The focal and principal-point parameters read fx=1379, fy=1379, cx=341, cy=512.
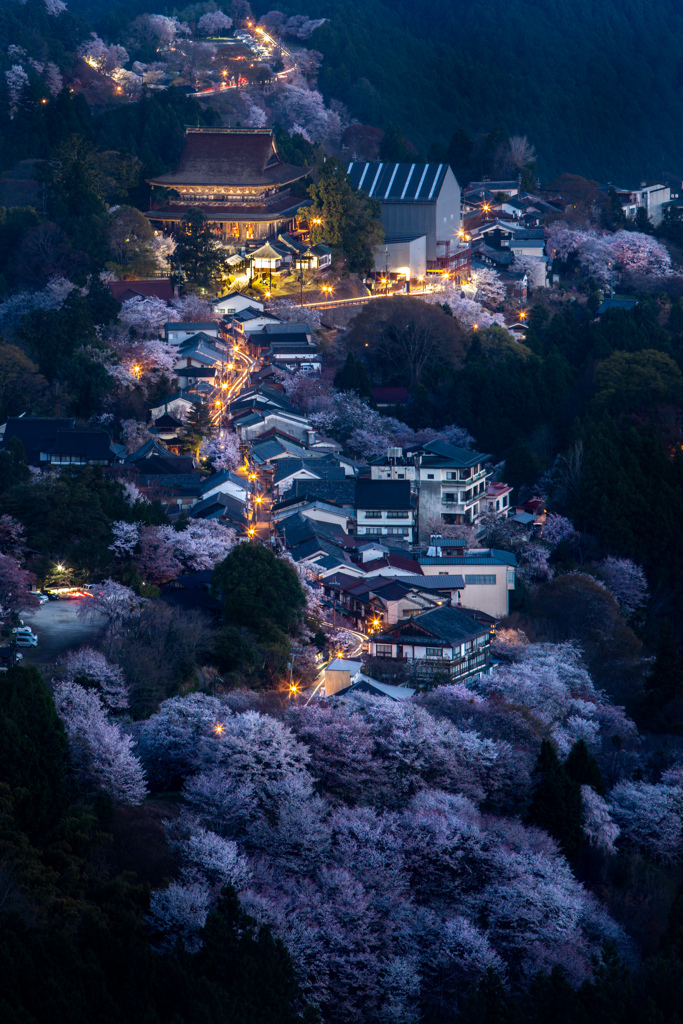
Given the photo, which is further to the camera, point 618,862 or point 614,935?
point 618,862

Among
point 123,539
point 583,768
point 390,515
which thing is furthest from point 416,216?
point 583,768

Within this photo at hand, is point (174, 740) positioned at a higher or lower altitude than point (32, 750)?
lower

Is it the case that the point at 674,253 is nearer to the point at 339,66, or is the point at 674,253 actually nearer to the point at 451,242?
the point at 451,242

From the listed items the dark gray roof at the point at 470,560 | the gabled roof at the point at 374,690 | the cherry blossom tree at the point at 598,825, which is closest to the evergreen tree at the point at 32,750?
the gabled roof at the point at 374,690

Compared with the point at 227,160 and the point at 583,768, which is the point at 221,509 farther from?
the point at 227,160

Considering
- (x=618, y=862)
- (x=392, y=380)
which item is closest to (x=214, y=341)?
(x=392, y=380)

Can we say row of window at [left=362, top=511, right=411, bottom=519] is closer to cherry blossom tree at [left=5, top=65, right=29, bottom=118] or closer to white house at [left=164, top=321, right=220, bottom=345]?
white house at [left=164, top=321, right=220, bottom=345]

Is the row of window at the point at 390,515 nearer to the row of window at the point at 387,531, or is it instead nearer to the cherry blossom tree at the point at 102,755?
the row of window at the point at 387,531
